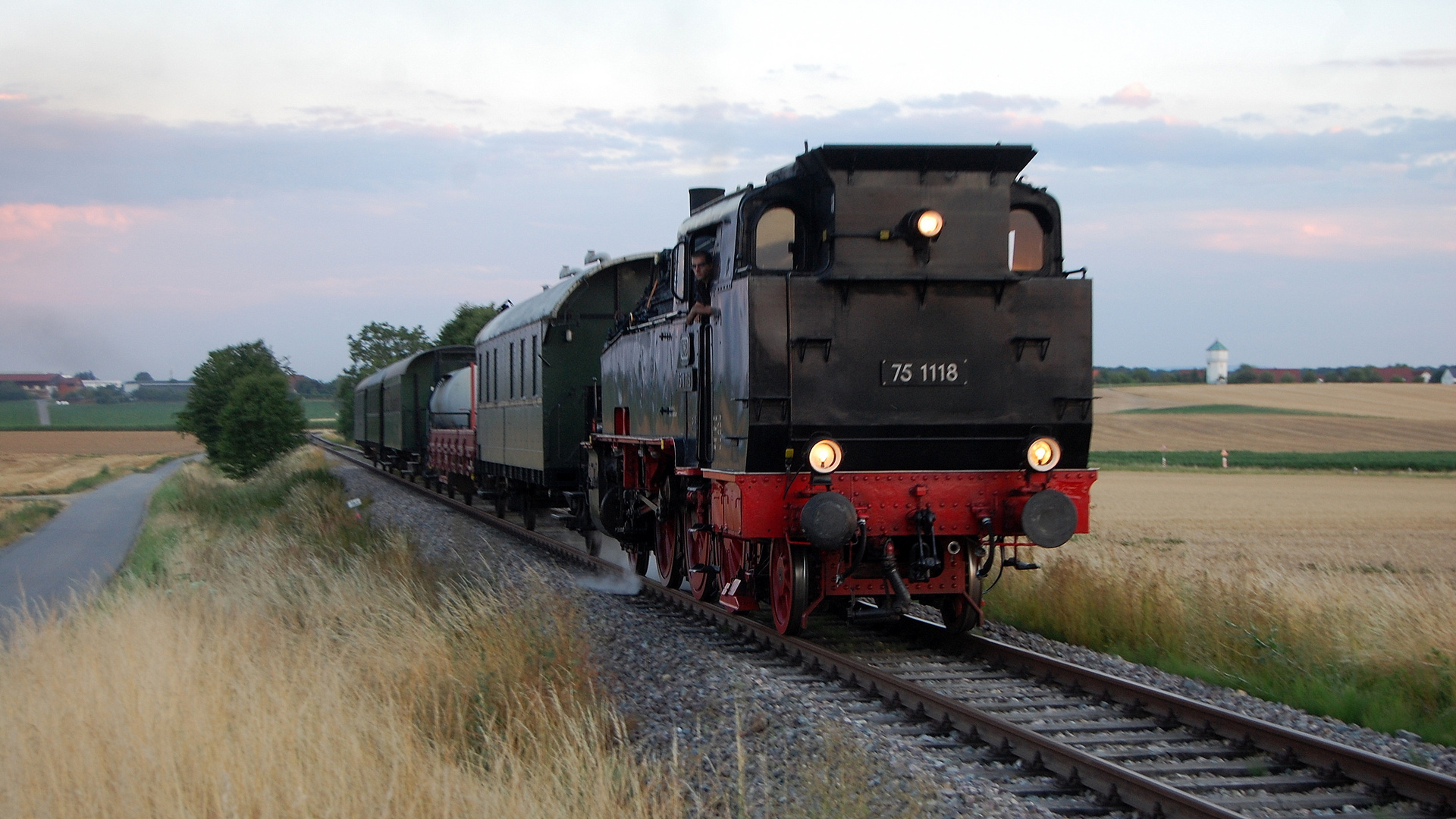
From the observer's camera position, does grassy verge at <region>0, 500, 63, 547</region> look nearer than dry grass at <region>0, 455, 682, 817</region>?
No

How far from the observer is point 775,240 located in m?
8.02

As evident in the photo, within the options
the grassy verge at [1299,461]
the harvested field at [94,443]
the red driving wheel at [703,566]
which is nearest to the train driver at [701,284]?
the red driving wheel at [703,566]

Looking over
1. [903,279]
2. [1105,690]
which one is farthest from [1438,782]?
[903,279]

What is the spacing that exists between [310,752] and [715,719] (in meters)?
2.44

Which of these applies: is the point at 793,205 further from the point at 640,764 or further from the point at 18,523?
the point at 18,523

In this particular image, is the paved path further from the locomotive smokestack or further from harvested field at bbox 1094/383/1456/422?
harvested field at bbox 1094/383/1456/422

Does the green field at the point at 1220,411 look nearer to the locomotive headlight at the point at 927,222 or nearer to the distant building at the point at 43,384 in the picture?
the locomotive headlight at the point at 927,222

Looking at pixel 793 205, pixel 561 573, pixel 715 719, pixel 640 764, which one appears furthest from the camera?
pixel 561 573

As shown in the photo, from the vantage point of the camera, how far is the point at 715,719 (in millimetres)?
6844

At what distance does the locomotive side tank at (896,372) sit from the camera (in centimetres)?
769

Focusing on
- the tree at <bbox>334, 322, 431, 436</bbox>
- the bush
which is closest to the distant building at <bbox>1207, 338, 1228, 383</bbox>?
the bush

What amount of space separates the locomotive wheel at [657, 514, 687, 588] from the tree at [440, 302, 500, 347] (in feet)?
127

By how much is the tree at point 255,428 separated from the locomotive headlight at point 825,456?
26.8m

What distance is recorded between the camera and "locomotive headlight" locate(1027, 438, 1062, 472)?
8008 mm
